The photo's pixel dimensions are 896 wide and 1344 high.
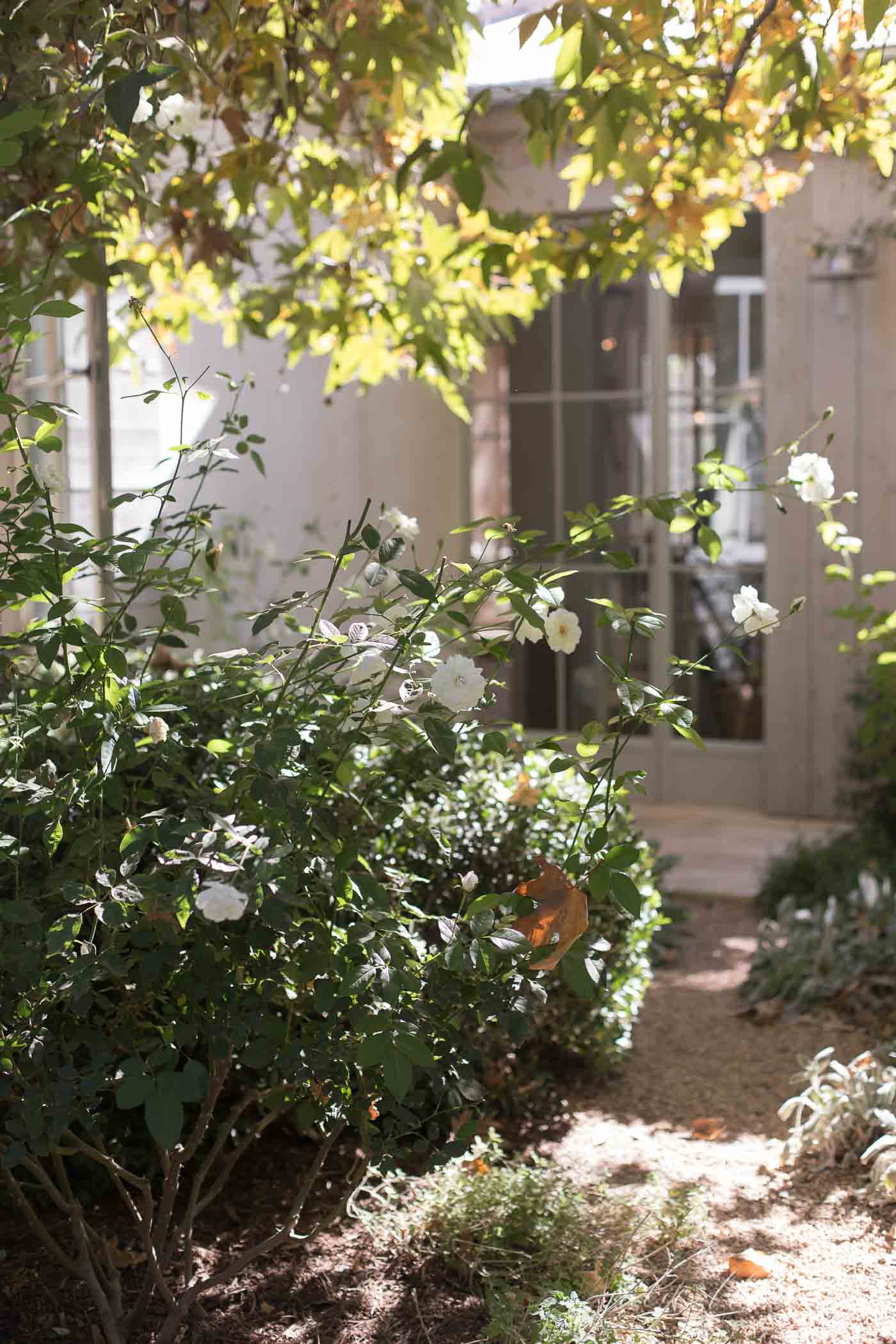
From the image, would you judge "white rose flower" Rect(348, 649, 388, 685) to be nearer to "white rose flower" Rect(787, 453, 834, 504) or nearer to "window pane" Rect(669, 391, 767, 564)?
"white rose flower" Rect(787, 453, 834, 504)

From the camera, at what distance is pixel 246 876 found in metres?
1.29

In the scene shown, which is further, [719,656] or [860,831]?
[719,656]

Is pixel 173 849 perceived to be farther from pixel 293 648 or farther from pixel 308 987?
pixel 308 987

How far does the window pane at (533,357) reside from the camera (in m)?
6.45

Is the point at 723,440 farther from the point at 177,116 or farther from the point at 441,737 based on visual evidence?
the point at 441,737

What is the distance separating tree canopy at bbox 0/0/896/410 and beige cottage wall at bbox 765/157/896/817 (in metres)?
1.54

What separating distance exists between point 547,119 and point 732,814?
4.13 meters

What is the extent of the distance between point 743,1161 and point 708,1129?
191 millimetres

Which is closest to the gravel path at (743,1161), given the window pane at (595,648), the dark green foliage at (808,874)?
the dark green foliage at (808,874)

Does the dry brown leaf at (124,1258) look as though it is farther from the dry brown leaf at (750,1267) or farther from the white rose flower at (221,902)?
the white rose flower at (221,902)

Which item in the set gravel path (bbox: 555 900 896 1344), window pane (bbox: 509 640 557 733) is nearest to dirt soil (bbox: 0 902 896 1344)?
gravel path (bbox: 555 900 896 1344)

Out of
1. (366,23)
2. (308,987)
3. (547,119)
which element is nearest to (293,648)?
(308,987)

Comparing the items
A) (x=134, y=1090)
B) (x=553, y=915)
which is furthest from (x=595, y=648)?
(x=134, y=1090)

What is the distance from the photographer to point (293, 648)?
1.50 m
